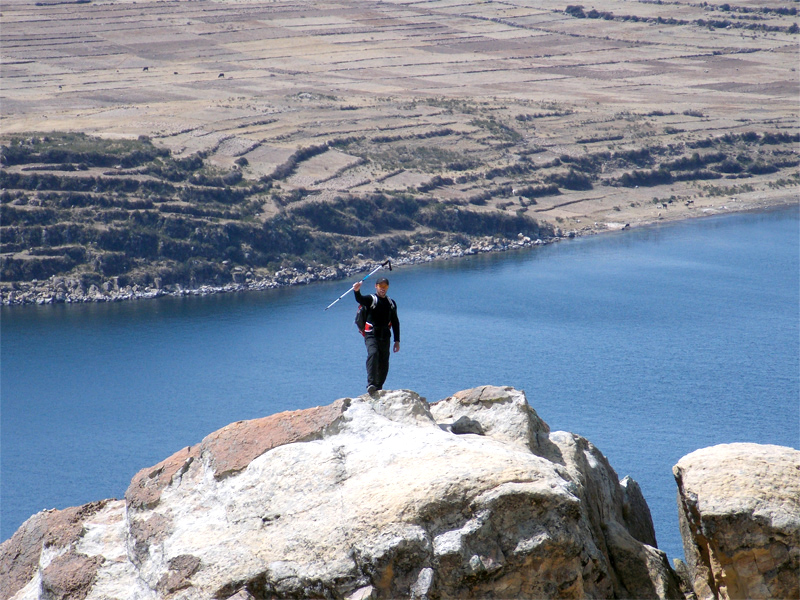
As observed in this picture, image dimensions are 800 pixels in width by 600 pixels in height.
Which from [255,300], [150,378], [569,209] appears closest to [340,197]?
[255,300]

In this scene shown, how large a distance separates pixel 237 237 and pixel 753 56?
115091 millimetres

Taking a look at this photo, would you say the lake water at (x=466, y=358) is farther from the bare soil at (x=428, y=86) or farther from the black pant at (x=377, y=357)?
the black pant at (x=377, y=357)

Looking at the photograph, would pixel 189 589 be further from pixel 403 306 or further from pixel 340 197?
pixel 340 197

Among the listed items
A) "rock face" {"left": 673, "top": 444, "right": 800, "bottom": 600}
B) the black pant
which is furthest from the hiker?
"rock face" {"left": 673, "top": 444, "right": 800, "bottom": 600}

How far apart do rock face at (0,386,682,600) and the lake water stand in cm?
2912

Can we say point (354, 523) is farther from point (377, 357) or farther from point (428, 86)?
point (428, 86)

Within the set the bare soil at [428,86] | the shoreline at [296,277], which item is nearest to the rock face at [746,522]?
the shoreline at [296,277]

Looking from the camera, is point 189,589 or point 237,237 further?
point 237,237

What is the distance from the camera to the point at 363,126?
122500 mm

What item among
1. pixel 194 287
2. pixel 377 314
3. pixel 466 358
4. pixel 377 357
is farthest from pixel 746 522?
pixel 194 287

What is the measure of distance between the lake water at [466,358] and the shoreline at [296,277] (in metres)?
1.50

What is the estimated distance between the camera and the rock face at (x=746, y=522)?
11859 mm

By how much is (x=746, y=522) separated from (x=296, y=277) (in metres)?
85.6

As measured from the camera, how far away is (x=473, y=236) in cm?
10856
